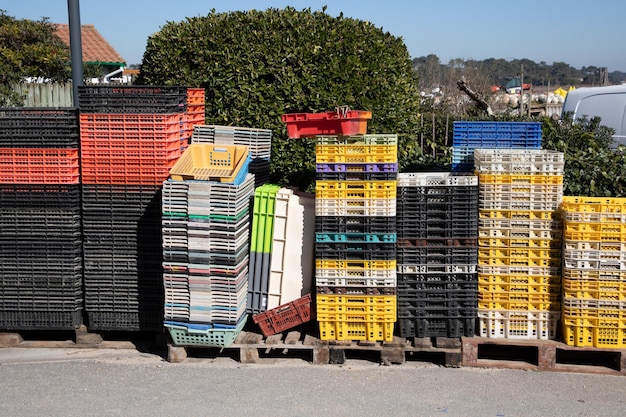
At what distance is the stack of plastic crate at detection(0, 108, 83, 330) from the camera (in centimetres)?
724

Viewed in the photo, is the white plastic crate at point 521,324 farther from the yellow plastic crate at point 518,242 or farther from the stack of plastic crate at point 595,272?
the yellow plastic crate at point 518,242

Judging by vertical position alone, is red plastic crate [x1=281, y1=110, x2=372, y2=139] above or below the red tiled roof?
below

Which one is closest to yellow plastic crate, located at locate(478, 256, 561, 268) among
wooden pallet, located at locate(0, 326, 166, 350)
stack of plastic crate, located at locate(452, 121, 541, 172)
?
stack of plastic crate, located at locate(452, 121, 541, 172)

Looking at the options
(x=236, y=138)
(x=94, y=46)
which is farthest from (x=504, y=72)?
(x=236, y=138)

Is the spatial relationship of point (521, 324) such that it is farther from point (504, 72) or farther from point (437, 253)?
point (504, 72)

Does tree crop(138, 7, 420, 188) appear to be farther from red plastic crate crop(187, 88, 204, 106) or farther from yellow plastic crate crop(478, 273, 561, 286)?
yellow plastic crate crop(478, 273, 561, 286)

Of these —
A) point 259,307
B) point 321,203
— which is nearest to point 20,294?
point 259,307

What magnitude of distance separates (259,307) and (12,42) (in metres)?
21.2

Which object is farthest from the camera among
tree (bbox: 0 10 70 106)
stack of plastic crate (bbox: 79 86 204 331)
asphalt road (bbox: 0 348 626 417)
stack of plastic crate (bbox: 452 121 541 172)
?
tree (bbox: 0 10 70 106)

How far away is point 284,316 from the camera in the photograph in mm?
7156

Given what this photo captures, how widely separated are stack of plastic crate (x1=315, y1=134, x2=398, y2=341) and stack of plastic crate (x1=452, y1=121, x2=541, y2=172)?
168 cm

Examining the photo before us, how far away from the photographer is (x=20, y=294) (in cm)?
742

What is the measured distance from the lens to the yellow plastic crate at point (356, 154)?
6754 mm

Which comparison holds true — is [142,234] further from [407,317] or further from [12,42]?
[12,42]
